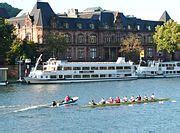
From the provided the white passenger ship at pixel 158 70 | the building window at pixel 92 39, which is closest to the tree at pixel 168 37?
the white passenger ship at pixel 158 70

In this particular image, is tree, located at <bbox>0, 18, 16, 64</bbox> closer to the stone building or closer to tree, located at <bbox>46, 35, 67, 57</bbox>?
tree, located at <bbox>46, 35, 67, 57</bbox>

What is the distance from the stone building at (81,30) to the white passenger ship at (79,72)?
23235 mm

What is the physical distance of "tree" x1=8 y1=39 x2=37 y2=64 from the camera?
505 ft

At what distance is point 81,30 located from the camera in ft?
613

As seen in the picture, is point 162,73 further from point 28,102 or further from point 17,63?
point 28,102

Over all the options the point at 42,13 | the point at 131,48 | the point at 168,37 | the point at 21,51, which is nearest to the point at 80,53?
the point at 131,48

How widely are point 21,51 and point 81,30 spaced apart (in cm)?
3540

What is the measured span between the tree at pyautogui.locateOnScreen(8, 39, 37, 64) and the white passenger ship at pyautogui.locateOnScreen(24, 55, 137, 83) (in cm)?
557

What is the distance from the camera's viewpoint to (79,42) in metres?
187

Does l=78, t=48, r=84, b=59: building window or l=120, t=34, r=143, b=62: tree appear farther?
l=120, t=34, r=143, b=62: tree

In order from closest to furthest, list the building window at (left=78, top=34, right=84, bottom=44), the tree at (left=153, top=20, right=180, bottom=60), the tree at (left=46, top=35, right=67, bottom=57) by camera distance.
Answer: the tree at (left=46, top=35, right=67, bottom=57), the building window at (left=78, top=34, right=84, bottom=44), the tree at (left=153, top=20, right=180, bottom=60)

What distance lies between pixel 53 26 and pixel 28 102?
82223 millimetres

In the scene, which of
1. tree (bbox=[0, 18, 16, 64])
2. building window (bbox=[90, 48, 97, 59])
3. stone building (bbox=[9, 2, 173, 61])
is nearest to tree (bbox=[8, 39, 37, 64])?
tree (bbox=[0, 18, 16, 64])

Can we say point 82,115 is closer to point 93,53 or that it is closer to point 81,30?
point 81,30
